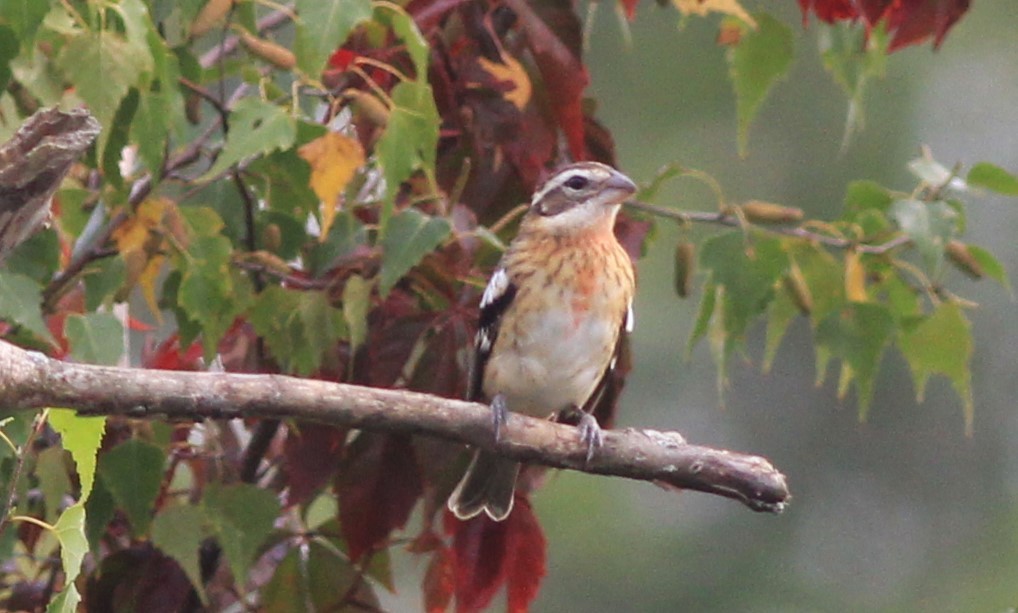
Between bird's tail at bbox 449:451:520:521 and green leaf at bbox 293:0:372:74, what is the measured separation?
924mm

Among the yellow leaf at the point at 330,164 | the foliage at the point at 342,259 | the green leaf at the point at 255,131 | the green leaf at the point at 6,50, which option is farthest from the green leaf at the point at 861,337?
the green leaf at the point at 6,50

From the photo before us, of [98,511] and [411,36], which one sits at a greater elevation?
[411,36]

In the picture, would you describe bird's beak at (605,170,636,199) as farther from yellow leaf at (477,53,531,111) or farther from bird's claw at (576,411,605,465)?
bird's claw at (576,411,605,465)

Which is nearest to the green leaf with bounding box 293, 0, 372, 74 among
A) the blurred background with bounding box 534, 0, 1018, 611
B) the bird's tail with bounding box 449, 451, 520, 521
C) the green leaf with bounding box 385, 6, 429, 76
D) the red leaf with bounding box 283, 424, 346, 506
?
the green leaf with bounding box 385, 6, 429, 76

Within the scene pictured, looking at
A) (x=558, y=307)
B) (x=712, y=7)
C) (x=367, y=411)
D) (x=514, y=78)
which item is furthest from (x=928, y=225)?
(x=367, y=411)

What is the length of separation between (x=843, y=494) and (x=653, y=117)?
10.1 feet

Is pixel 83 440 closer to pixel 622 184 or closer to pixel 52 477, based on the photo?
pixel 52 477

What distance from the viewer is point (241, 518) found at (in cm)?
287

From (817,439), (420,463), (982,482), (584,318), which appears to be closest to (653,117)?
(817,439)

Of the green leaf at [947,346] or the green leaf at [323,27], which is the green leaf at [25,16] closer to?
the green leaf at [323,27]

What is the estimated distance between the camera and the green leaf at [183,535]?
9.09 ft

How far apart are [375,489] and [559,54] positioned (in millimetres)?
851

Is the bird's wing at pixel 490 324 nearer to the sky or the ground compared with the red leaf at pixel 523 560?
nearer to the sky

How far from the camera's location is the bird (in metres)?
3.77
